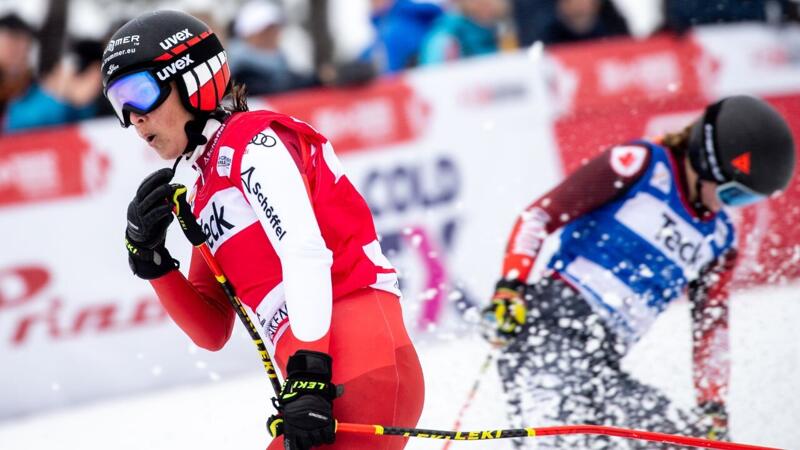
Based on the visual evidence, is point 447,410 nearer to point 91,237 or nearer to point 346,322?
point 346,322

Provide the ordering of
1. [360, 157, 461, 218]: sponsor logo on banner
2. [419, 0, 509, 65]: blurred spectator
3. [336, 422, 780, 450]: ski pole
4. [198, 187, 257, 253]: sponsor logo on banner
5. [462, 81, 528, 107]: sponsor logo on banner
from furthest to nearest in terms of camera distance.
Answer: [419, 0, 509, 65]: blurred spectator < [462, 81, 528, 107]: sponsor logo on banner < [360, 157, 461, 218]: sponsor logo on banner < [198, 187, 257, 253]: sponsor logo on banner < [336, 422, 780, 450]: ski pole

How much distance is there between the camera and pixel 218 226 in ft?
10.8

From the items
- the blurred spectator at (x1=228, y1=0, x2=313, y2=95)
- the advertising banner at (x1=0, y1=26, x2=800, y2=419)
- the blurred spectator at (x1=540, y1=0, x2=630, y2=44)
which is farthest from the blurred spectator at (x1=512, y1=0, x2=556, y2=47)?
the blurred spectator at (x1=228, y1=0, x2=313, y2=95)

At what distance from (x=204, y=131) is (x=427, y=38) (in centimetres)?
530

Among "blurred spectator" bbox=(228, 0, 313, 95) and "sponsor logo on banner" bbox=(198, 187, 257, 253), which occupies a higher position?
"blurred spectator" bbox=(228, 0, 313, 95)

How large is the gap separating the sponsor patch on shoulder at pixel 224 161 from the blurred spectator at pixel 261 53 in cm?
419

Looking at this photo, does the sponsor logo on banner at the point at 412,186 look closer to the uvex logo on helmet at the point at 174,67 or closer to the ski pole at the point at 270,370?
the ski pole at the point at 270,370

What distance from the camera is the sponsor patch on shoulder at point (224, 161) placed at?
3178 mm

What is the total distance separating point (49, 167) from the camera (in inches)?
264

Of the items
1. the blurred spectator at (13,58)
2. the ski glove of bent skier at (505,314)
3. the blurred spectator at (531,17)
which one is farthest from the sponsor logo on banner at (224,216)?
the blurred spectator at (531,17)

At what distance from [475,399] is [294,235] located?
97.8 inches

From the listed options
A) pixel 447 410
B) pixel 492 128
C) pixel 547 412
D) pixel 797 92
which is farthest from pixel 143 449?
pixel 797 92

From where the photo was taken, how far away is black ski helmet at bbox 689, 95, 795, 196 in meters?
4.45

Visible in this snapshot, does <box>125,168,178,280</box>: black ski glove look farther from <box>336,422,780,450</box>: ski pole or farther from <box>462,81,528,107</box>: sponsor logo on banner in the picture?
<box>462,81,528,107</box>: sponsor logo on banner
